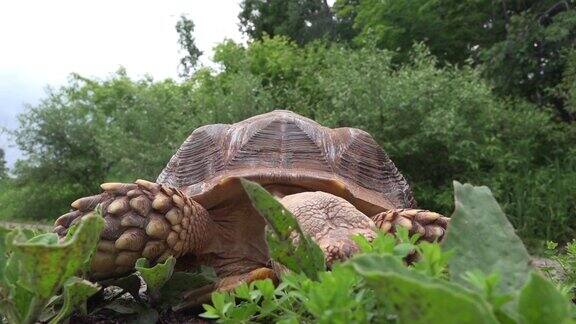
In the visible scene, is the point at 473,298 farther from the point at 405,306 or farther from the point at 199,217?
the point at 199,217

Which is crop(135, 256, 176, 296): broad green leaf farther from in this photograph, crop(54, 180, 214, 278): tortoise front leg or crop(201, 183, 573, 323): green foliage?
crop(201, 183, 573, 323): green foliage

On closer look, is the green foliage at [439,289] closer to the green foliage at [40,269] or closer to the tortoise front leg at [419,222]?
the green foliage at [40,269]

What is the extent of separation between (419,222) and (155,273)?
56 centimetres

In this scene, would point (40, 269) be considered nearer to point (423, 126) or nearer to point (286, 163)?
point (286, 163)

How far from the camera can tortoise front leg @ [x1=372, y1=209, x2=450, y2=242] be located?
4.05 ft

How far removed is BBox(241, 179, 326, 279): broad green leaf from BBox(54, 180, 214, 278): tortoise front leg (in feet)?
1.58

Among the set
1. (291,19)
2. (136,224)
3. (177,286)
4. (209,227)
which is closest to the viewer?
(177,286)

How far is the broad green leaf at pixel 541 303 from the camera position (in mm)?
435

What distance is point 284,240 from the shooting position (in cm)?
75

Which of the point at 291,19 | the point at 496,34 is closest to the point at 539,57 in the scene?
Result: the point at 496,34

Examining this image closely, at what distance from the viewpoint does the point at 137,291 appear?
109 centimetres

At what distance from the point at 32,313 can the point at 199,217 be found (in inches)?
26.0

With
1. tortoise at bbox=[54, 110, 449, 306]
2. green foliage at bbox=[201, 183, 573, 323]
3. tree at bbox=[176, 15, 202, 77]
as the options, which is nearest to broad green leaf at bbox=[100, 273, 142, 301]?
tortoise at bbox=[54, 110, 449, 306]

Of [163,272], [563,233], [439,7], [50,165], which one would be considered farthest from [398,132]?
[50,165]
